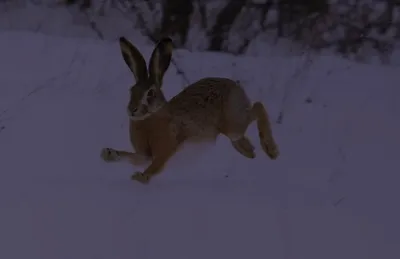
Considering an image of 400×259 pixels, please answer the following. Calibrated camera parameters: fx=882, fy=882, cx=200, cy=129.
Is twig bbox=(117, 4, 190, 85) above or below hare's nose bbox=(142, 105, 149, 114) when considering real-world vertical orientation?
below

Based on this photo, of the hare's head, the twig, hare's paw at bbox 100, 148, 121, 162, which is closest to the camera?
the hare's head

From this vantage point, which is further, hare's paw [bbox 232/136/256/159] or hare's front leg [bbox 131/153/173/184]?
hare's paw [bbox 232/136/256/159]

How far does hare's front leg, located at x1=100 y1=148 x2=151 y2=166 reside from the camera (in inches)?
129

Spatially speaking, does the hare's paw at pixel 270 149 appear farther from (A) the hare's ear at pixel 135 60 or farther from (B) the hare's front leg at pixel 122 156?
(A) the hare's ear at pixel 135 60

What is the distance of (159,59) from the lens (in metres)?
3.19

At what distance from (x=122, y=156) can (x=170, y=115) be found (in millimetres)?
243

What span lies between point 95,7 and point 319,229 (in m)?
6.68

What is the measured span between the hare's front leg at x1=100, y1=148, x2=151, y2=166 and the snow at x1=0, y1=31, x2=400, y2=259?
A: 9 cm

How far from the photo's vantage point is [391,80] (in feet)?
19.4

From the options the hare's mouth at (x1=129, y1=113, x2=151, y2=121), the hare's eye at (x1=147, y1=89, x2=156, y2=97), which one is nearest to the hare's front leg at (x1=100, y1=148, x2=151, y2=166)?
the hare's mouth at (x1=129, y1=113, x2=151, y2=121)

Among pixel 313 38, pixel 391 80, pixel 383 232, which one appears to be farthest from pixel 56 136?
pixel 313 38

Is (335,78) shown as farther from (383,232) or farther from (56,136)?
(383,232)

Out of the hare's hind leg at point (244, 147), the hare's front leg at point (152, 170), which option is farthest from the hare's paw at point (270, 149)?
the hare's front leg at point (152, 170)

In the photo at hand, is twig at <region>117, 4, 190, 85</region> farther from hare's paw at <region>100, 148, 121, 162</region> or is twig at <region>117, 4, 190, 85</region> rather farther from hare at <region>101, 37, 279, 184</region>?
hare's paw at <region>100, 148, 121, 162</region>
